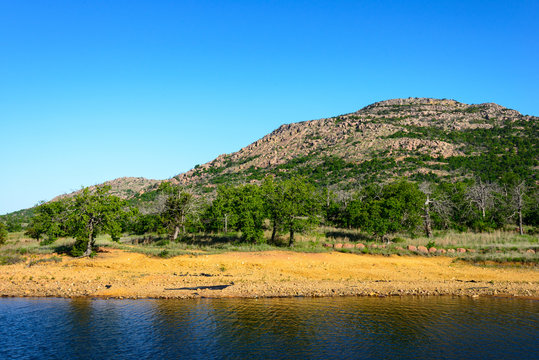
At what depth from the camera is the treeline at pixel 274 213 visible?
112 ft

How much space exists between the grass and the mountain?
40914mm

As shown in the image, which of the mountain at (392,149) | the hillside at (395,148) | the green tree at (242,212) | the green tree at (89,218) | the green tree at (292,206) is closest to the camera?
the green tree at (89,218)

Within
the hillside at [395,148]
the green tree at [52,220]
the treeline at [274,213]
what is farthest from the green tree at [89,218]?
the hillside at [395,148]

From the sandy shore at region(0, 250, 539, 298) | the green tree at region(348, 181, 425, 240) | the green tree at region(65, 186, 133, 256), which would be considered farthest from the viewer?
the green tree at region(348, 181, 425, 240)

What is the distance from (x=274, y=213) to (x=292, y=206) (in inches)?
91.8

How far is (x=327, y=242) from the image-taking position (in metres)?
39.1

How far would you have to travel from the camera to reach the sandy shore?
22.6 metres

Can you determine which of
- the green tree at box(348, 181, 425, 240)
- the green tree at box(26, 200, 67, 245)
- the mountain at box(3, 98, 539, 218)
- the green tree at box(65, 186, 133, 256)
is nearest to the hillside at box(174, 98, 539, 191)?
the mountain at box(3, 98, 539, 218)

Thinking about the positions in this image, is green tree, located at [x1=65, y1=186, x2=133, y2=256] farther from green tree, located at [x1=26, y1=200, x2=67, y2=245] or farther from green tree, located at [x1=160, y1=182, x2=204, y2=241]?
green tree, located at [x1=160, y1=182, x2=204, y2=241]

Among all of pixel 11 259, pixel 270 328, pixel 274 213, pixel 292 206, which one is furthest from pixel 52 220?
pixel 270 328

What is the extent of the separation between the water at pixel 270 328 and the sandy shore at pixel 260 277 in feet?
5.65

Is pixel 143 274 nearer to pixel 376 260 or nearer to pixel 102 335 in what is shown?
pixel 102 335

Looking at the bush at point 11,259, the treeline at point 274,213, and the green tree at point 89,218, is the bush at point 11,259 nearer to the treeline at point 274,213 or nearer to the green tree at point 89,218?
the treeline at point 274,213

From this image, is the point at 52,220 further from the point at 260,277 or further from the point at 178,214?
the point at 260,277
